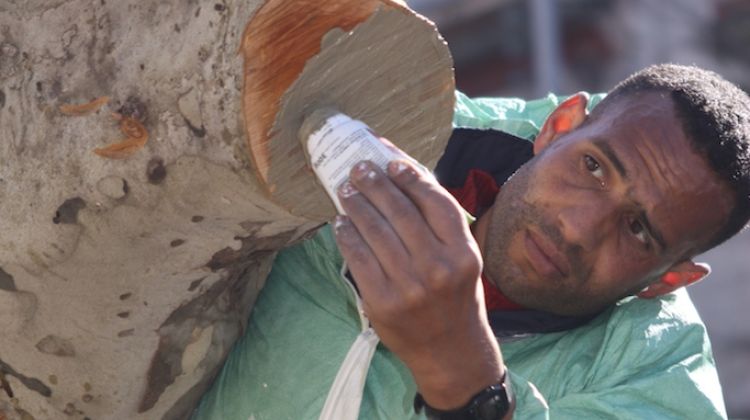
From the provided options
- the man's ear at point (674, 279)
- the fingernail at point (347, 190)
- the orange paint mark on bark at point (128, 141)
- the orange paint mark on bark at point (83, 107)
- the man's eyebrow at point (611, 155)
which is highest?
the orange paint mark on bark at point (83, 107)

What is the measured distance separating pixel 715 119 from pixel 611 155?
7.5 inches

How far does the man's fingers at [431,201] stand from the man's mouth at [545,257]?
650mm

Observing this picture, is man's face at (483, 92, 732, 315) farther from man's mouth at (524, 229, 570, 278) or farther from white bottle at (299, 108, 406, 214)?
white bottle at (299, 108, 406, 214)

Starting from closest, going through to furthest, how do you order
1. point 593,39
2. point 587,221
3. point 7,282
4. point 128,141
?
point 128,141 → point 7,282 → point 587,221 → point 593,39

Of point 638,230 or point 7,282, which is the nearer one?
point 7,282

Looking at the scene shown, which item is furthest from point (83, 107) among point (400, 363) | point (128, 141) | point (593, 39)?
point (593, 39)

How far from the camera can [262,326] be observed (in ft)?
8.38

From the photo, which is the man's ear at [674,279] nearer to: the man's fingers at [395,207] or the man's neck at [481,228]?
the man's neck at [481,228]

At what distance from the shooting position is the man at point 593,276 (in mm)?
2447

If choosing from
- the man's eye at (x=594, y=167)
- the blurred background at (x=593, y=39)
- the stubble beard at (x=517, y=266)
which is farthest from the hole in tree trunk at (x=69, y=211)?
the blurred background at (x=593, y=39)

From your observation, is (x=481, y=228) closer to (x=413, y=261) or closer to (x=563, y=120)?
(x=563, y=120)

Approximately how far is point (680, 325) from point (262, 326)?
735mm

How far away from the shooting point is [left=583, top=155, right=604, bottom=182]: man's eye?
2.55 metres

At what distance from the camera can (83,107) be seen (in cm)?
213
